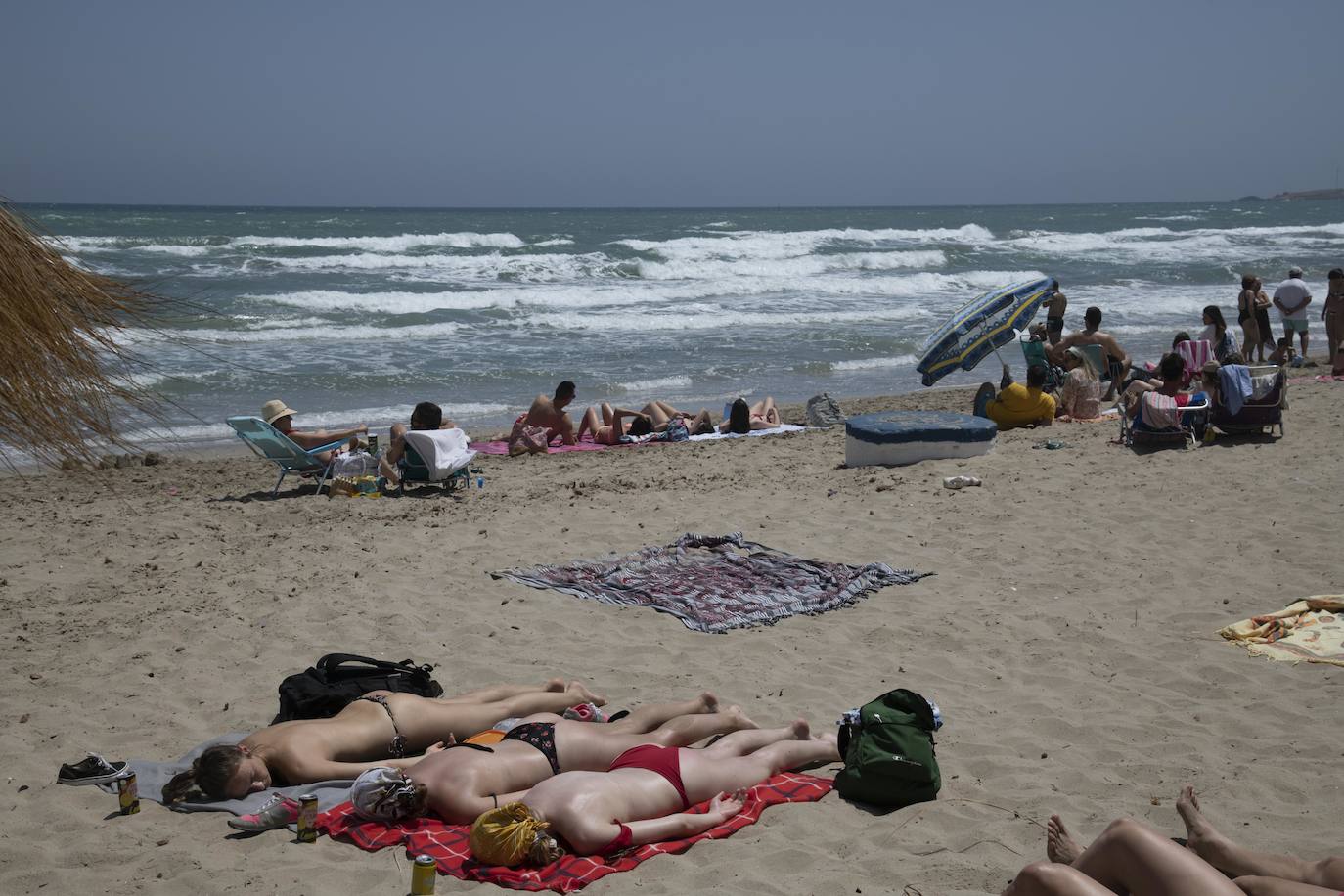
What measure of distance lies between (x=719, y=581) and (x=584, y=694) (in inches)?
68.2

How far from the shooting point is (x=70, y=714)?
4922 mm

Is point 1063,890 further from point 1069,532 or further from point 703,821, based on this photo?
point 1069,532

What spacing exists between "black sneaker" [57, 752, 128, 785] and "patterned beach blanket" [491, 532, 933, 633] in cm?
263

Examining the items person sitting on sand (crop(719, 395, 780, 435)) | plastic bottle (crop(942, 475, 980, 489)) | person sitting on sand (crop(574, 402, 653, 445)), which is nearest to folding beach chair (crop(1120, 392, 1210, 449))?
plastic bottle (crop(942, 475, 980, 489))

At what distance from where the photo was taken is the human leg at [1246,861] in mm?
3047

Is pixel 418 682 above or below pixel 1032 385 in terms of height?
below

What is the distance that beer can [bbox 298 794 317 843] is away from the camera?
388 centimetres

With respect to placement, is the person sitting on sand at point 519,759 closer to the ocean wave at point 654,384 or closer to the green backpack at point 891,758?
the green backpack at point 891,758

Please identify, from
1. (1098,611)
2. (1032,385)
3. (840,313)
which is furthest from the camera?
(840,313)

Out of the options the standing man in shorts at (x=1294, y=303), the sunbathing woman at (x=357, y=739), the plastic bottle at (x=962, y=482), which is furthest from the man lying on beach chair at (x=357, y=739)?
the standing man in shorts at (x=1294, y=303)

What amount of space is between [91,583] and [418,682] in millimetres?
2718

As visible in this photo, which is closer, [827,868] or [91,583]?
[827,868]

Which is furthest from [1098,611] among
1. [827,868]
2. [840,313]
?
[840,313]

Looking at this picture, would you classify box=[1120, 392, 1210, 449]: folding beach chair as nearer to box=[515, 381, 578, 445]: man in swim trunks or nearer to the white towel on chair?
box=[515, 381, 578, 445]: man in swim trunks
